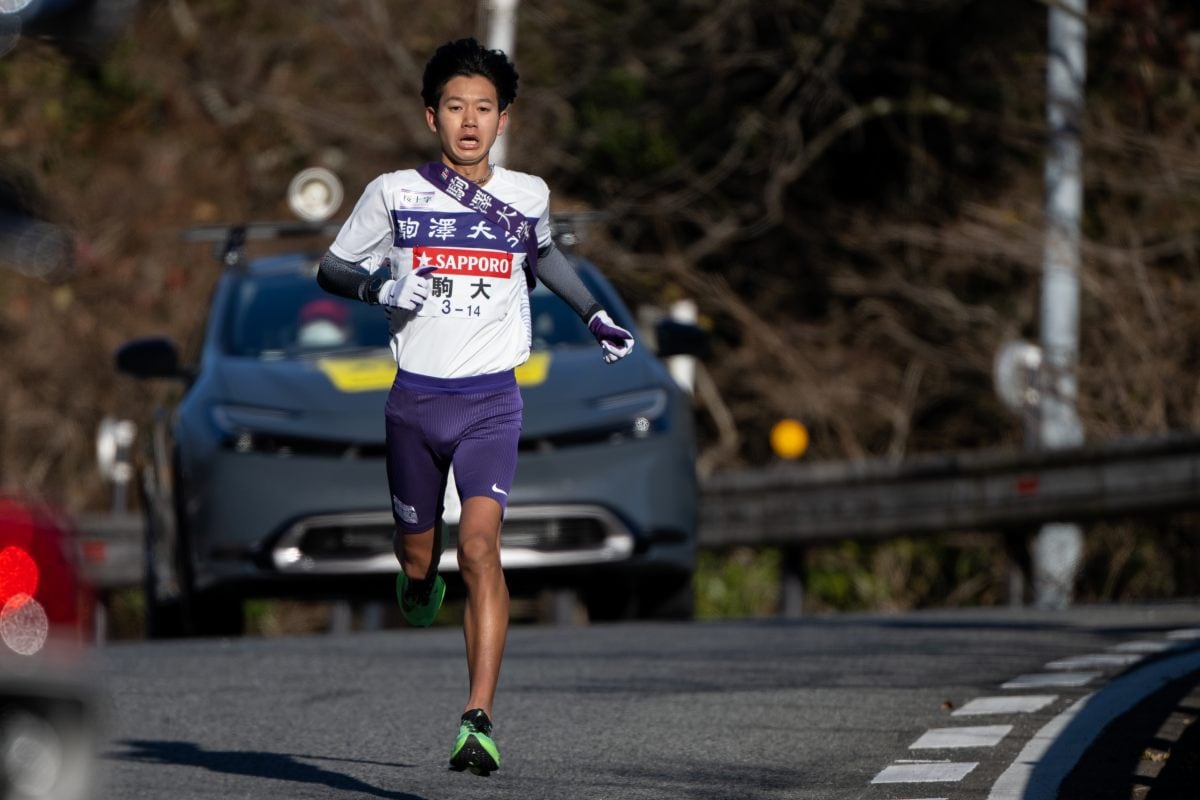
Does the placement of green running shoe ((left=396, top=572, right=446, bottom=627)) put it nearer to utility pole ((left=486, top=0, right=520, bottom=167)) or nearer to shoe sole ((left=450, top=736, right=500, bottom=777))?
shoe sole ((left=450, top=736, right=500, bottom=777))

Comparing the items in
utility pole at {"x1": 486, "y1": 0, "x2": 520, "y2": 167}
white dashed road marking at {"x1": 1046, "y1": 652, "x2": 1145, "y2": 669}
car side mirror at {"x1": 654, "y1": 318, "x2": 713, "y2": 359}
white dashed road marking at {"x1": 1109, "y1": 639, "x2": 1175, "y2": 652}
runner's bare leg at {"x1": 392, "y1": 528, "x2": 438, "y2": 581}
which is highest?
utility pole at {"x1": 486, "y1": 0, "x2": 520, "y2": 167}

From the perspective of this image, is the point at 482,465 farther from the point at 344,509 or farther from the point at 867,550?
the point at 867,550

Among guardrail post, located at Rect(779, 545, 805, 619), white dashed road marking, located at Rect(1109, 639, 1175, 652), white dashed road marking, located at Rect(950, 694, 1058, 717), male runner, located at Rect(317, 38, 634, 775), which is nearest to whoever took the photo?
male runner, located at Rect(317, 38, 634, 775)

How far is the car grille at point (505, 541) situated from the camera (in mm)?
10766

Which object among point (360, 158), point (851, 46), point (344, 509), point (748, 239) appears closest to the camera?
point (344, 509)

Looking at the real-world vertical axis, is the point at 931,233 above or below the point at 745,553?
above

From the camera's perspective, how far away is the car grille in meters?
10.8

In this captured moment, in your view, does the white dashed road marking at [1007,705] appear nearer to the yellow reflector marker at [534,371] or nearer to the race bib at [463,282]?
the race bib at [463,282]

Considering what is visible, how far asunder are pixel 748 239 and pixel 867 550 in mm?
5125

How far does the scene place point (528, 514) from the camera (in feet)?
35.3

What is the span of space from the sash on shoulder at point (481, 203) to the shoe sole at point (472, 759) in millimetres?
1329

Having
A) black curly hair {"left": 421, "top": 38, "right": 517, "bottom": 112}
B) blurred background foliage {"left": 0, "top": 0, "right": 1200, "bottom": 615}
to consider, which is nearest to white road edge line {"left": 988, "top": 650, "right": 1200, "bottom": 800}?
black curly hair {"left": 421, "top": 38, "right": 517, "bottom": 112}

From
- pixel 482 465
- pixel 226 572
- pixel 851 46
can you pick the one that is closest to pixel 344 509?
pixel 226 572

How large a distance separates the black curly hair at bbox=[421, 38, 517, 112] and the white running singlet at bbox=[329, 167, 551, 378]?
0.20 metres
